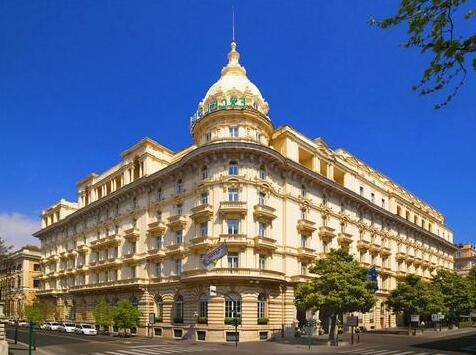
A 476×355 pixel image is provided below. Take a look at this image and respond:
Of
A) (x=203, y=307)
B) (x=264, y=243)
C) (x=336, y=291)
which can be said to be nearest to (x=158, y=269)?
(x=203, y=307)

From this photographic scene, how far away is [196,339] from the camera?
149 ft

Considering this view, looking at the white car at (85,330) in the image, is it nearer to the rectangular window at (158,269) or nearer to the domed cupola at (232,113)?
the rectangular window at (158,269)

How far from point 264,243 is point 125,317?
18657 millimetres

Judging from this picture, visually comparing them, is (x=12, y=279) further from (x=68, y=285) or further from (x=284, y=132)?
(x=284, y=132)

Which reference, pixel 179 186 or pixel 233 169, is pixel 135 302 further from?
pixel 233 169

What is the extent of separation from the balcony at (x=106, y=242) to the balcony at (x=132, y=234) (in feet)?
9.45

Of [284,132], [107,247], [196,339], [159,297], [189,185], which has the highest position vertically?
[284,132]

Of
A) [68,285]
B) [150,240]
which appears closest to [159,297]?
[150,240]

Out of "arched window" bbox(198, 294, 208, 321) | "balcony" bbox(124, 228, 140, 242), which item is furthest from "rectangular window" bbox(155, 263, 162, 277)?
"arched window" bbox(198, 294, 208, 321)

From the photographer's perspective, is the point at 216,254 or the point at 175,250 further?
the point at 175,250

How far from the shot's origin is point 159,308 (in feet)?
173

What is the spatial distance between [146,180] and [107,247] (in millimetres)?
14510

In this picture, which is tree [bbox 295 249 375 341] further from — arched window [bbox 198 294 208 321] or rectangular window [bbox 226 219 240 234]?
arched window [bbox 198 294 208 321]

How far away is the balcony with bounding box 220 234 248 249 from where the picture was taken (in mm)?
44438
